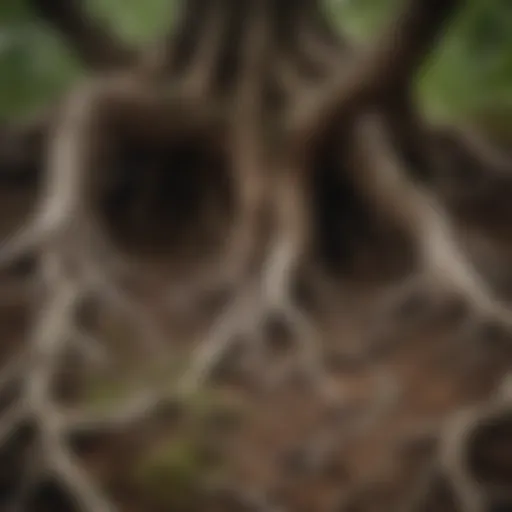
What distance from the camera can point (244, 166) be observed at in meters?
1.07

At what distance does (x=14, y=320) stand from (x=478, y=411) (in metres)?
0.47

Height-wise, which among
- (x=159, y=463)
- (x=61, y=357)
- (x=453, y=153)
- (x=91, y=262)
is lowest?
(x=159, y=463)

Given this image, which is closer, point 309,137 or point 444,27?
point 444,27

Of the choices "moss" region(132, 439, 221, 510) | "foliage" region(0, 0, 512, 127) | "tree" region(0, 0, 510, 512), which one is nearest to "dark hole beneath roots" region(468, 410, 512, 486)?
"tree" region(0, 0, 510, 512)

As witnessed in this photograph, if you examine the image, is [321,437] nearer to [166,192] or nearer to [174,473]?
[174,473]

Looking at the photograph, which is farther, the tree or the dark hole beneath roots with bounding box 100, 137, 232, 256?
the dark hole beneath roots with bounding box 100, 137, 232, 256

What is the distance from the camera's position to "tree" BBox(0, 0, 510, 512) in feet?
3.00

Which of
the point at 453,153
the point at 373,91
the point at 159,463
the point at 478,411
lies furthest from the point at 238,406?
the point at 453,153

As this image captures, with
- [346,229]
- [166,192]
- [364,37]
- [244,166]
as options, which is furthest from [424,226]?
[364,37]

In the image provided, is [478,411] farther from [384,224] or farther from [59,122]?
[59,122]

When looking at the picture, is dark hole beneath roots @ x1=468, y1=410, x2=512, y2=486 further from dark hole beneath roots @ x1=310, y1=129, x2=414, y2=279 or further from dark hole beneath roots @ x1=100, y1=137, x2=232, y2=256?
dark hole beneath roots @ x1=100, y1=137, x2=232, y2=256

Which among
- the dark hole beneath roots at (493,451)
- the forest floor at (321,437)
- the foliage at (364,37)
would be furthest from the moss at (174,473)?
the foliage at (364,37)

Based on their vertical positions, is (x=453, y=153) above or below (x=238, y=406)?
above

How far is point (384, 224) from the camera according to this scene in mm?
1087
